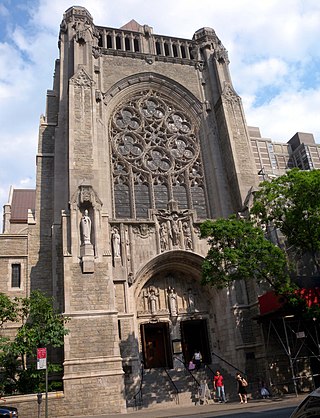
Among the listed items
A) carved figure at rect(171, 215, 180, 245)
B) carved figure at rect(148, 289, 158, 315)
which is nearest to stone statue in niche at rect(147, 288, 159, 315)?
carved figure at rect(148, 289, 158, 315)

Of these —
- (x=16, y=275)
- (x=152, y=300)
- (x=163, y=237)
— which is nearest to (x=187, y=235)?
(x=163, y=237)

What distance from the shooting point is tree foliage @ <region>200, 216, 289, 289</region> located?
1711 cm

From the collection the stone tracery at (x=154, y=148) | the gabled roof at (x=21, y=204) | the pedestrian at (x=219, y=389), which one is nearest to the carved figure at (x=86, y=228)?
the stone tracery at (x=154, y=148)

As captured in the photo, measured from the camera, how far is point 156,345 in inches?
900

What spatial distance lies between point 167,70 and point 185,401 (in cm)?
2242

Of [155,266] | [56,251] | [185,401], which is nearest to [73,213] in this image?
[56,251]

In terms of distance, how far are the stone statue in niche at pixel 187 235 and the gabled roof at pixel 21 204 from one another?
18776mm

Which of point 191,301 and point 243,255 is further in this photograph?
point 191,301

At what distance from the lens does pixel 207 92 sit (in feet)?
99.8

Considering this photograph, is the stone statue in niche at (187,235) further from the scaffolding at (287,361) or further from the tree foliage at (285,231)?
the scaffolding at (287,361)

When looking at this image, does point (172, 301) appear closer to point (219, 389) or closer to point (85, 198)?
point (219, 389)

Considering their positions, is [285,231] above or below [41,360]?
above

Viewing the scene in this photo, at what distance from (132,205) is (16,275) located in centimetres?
796

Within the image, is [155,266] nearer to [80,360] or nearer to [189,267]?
[189,267]
